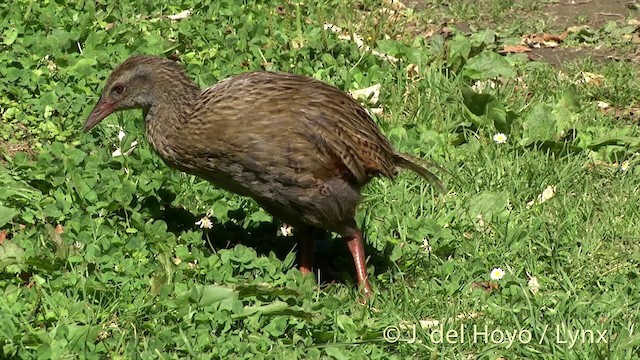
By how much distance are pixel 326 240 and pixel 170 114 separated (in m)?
1.23

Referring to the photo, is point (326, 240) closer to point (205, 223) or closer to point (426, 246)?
point (426, 246)

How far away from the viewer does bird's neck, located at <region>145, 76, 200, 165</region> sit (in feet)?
18.4

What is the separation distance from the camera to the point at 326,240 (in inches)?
252

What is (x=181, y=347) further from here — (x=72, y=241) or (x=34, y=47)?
(x=34, y=47)

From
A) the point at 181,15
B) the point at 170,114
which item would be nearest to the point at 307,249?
the point at 170,114

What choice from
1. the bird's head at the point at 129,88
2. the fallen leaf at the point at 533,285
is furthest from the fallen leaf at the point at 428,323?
the bird's head at the point at 129,88

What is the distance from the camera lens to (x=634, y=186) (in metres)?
6.67

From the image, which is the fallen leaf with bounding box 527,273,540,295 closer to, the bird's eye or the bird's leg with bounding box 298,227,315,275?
the bird's leg with bounding box 298,227,315,275

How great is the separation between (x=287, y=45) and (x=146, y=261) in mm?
2912

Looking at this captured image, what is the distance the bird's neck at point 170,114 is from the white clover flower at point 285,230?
0.92m

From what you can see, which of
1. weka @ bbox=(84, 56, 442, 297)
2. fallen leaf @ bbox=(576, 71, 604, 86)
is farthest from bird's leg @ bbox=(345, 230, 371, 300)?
fallen leaf @ bbox=(576, 71, 604, 86)

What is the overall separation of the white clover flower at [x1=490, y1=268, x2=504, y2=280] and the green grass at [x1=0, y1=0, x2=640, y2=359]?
0.05 m

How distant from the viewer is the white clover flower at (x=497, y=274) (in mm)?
5766

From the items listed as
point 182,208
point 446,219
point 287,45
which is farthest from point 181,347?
point 287,45
